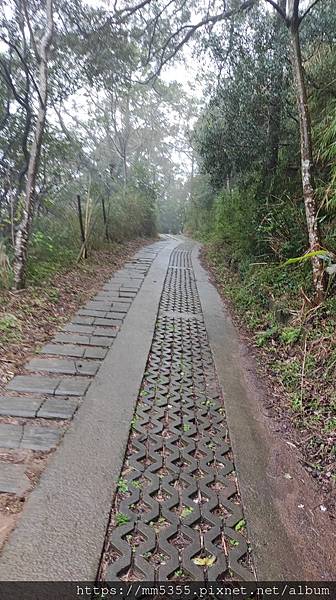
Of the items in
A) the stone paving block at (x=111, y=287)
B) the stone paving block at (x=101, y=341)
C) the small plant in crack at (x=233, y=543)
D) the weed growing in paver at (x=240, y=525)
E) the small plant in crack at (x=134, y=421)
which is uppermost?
the stone paving block at (x=111, y=287)

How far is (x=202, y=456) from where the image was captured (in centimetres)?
207

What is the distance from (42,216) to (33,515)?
19.9 ft

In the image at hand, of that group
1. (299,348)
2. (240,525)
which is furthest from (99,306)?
(240,525)

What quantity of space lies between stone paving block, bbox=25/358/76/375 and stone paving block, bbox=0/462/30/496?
1028 millimetres

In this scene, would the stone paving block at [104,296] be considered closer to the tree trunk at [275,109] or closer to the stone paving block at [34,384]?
the stone paving block at [34,384]

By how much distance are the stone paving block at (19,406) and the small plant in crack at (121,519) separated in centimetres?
89

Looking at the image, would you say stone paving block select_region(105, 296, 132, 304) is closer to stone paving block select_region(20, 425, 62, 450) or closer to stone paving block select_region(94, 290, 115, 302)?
stone paving block select_region(94, 290, 115, 302)

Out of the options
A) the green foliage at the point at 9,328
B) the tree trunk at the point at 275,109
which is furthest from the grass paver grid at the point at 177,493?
the tree trunk at the point at 275,109

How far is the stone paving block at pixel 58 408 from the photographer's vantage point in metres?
2.24

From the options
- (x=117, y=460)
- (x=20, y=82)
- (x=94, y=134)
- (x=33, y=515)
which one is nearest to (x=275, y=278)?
(x=117, y=460)

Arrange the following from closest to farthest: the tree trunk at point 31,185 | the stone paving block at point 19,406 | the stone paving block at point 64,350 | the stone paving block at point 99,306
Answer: the stone paving block at point 19,406, the stone paving block at point 64,350, the tree trunk at point 31,185, the stone paving block at point 99,306

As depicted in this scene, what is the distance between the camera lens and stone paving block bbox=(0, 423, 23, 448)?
1946 millimetres

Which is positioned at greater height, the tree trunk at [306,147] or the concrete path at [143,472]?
the tree trunk at [306,147]

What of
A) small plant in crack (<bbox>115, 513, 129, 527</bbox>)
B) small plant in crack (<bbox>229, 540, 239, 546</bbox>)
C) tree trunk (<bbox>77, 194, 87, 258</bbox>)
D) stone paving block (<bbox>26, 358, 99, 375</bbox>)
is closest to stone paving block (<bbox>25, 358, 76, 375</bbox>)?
stone paving block (<bbox>26, 358, 99, 375</bbox>)
